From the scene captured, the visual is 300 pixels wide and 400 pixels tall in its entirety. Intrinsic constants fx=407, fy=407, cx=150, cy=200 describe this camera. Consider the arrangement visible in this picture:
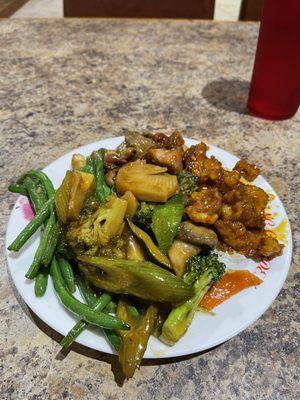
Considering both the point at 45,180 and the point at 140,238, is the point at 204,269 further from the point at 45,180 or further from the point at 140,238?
the point at 45,180

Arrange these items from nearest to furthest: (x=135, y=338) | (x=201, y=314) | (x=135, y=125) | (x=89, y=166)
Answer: (x=135, y=338)
(x=201, y=314)
(x=89, y=166)
(x=135, y=125)

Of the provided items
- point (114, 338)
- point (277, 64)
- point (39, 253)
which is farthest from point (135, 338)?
point (277, 64)

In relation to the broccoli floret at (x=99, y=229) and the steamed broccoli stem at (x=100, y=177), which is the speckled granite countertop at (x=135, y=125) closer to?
the broccoli floret at (x=99, y=229)

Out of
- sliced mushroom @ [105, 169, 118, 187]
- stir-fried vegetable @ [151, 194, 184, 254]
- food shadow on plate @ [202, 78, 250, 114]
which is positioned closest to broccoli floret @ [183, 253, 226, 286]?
stir-fried vegetable @ [151, 194, 184, 254]

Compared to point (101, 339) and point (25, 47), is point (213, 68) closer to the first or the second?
point (25, 47)

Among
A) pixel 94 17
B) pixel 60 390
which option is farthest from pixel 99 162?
pixel 94 17

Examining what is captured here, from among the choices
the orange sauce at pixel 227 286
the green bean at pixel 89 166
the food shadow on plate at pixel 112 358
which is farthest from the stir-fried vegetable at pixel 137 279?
the green bean at pixel 89 166

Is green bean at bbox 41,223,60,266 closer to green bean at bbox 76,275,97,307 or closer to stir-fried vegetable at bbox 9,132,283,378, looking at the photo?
stir-fried vegetable at bbox 9,132,283,378
